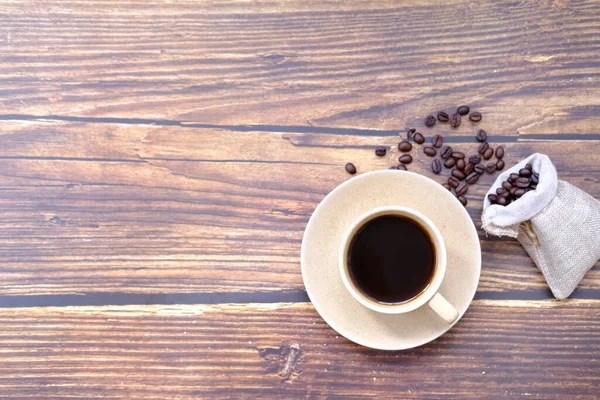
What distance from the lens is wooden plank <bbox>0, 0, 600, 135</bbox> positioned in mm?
1134

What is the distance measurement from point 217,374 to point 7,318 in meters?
0.46

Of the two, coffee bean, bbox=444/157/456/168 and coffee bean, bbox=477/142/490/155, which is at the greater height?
coffee bean, bbox=444/157/456/168

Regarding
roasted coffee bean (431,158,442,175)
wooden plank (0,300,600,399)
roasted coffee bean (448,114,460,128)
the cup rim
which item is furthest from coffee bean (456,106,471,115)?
wooden plank (0,300,600,399)

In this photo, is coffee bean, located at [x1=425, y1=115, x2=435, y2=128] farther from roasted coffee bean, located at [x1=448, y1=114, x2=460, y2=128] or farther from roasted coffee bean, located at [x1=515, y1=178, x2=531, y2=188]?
roasted coffee bean, located at [x1=515, y1=178, x2=531, y2=188]

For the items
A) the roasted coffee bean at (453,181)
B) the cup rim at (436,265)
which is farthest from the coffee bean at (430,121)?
the cup rim at (436,265)

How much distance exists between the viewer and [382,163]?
1127 millimetres

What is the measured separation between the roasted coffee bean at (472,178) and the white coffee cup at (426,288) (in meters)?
0.19

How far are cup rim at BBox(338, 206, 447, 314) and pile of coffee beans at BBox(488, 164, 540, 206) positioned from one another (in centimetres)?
19

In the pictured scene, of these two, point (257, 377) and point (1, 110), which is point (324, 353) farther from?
point (1, 110)

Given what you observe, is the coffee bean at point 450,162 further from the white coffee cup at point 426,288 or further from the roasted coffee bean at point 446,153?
the white coffee cup at point 426,288

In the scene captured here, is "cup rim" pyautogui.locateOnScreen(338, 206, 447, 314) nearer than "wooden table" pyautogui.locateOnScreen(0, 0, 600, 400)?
Yes

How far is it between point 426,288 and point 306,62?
0.53 meters

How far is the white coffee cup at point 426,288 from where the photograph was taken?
37.2 inches

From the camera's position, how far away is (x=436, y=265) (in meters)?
0.99
